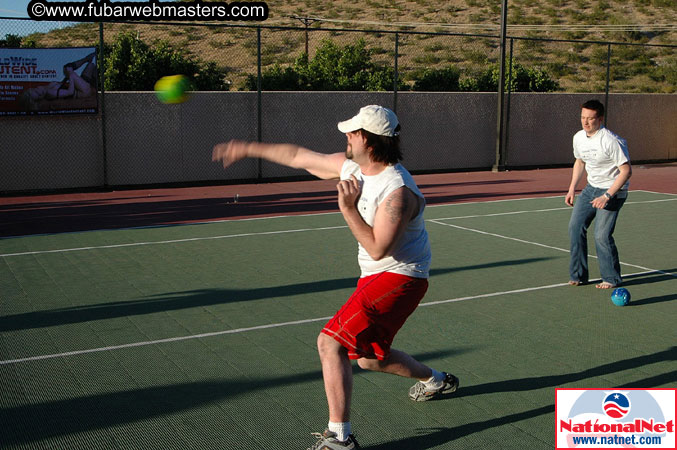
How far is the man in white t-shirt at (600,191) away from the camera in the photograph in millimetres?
7797

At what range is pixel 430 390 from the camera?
5.04 m

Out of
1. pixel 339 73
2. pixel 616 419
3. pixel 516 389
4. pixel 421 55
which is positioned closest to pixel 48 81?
pixel 516 389

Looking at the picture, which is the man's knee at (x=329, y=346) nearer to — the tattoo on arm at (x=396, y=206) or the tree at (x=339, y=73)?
A: the tattoo on arm at (x=396, y=206)

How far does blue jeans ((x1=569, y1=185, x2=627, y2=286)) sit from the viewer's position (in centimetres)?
804

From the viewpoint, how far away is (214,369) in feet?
18.7

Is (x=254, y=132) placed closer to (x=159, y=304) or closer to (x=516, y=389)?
(x=159, y=304)

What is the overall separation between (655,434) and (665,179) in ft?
57.1

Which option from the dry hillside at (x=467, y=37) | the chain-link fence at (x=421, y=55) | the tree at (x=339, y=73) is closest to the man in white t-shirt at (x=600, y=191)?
the tree at (x=339, y=73)

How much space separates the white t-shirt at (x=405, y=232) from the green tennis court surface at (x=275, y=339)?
1069 millimetres

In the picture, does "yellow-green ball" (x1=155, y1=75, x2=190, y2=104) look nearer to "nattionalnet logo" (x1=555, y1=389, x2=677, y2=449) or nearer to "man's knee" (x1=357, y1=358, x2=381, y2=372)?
"man's knee" (x1=357, y1=358, x2=381, y2=372)

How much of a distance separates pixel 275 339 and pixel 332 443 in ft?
7.74

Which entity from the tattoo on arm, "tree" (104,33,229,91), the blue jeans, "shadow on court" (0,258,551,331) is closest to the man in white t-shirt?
the blue jeans

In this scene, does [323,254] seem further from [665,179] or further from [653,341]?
[665,179]

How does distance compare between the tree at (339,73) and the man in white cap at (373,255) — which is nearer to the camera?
the man in white cap at (373,255)
